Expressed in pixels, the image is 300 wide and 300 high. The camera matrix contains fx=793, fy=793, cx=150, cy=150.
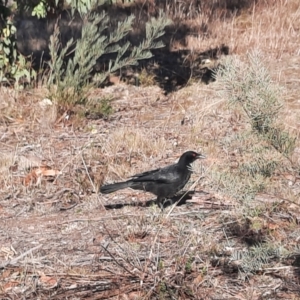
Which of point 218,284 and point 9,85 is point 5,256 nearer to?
point 218,284

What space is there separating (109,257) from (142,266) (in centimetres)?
36

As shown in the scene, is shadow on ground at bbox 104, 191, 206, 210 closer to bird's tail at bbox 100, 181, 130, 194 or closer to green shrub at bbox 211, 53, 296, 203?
bird's tail at bbox 100, 181, 130, 194

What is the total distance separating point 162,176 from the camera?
19.0ft

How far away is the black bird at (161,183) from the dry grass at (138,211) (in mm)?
137

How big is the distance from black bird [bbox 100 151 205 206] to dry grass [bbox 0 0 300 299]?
14 centimetres

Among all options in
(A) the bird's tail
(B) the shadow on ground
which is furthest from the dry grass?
(A) the bird's tail

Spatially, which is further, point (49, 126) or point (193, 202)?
point (49, 126)

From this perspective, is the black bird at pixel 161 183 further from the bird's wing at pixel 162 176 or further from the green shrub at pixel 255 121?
the green shrub at pixel 255 121

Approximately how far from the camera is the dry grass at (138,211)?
4.54 metres

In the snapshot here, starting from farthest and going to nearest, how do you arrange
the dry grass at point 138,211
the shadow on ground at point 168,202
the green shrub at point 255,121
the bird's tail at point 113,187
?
the shadow on ground at point 168,202 → the bird's tail at point 113,187 → the dry grass at point 138,211 → the green shrub at point 255,121

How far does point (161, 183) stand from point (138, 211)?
0.87 feet

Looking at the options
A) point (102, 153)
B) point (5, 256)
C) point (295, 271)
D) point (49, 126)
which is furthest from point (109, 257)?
point (49, 126)

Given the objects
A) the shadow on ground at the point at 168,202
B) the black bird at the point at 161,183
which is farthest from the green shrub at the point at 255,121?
the shadow on ground at the point at 168,202

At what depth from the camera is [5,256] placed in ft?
16.4
